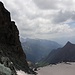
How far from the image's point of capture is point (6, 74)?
83.5ft

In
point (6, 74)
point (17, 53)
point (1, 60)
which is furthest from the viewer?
point (17, 53)

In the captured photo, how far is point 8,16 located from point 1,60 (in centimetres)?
6287

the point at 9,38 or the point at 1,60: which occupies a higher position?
the point at 9,38

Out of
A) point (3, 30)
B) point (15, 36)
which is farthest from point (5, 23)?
point (15, 36)

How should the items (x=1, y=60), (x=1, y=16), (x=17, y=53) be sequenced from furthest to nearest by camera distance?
(x=17, y=53)
(x=1, y=16)
(x=1, y=60)

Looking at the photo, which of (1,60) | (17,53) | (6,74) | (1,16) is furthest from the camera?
(17,53)

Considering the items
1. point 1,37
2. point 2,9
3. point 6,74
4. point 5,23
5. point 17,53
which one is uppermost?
point 2,9

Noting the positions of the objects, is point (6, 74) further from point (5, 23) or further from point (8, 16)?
point (8, 16)

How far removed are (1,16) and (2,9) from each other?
645cm

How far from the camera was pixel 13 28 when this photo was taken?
340 feet

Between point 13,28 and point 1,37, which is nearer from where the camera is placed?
point 1,37

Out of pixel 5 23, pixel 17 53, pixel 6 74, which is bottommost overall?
pixel 6 74

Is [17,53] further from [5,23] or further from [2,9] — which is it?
[2,9]

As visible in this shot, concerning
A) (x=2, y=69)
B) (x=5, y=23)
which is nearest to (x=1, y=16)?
(x=5, y=23)
